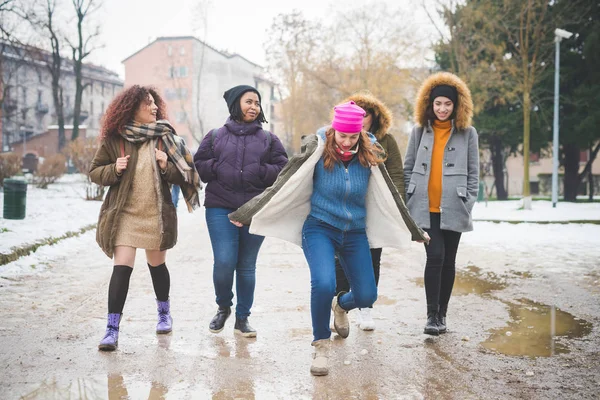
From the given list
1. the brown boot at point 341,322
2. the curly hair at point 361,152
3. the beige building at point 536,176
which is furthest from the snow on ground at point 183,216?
the beige building at point 536,176

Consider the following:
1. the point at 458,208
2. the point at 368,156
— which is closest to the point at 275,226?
the point at 368,156

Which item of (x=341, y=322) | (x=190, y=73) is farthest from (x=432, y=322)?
(x=190, y=73)

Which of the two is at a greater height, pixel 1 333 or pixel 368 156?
pixel 368 156

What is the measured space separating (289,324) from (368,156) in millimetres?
2049

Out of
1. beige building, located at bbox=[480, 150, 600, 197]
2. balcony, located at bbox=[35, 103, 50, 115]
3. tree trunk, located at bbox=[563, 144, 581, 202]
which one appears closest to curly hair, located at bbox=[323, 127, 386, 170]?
tree trunk, located at bbox=[563, 144, 581, 202]

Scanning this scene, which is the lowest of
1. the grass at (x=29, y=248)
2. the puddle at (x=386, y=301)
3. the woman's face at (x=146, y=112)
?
the puddle at (x=386, y=301)

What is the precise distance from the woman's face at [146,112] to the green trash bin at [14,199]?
32.3ft

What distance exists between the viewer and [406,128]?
3853 centimetres

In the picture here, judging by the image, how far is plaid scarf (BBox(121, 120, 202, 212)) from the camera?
529 cm

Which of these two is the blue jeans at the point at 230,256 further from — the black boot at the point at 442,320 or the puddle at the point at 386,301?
the puddle at the point at 386,301

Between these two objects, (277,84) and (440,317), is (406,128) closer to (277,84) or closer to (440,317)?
(277,84)

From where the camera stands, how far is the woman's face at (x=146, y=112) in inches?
213

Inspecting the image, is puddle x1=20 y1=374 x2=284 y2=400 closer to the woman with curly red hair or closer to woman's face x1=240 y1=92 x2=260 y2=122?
the woman with curly red hair

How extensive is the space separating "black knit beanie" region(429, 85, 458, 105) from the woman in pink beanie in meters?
1.08
